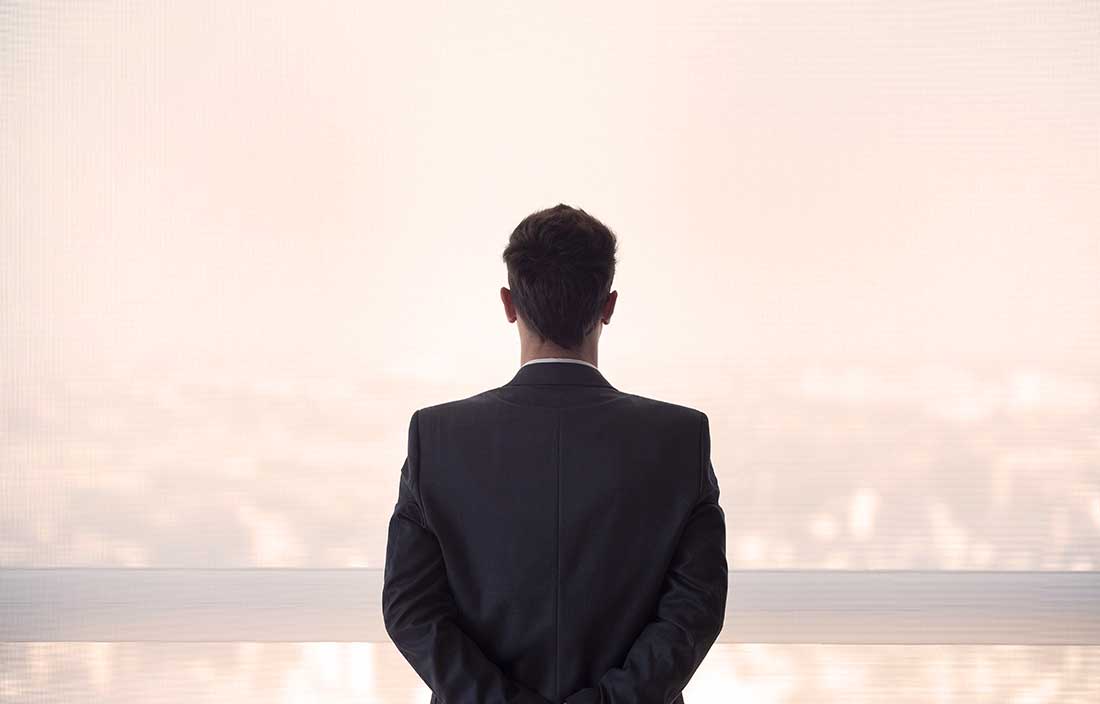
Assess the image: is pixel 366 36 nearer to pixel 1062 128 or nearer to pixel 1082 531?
pixel 1062 128

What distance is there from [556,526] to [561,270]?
30 centimetres

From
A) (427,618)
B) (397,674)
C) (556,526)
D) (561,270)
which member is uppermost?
(561,270)

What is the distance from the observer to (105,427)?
6.52 feet

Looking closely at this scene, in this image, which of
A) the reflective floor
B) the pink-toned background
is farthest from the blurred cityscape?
the reflective floor

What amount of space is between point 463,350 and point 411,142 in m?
0.45

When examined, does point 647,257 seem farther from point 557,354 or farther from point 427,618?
point 427,618

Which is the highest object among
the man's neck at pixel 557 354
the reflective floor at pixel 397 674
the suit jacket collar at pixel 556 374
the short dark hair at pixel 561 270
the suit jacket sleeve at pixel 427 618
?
the short dark hair at pixel 561 270

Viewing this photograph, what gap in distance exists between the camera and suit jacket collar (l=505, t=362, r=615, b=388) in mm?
1106

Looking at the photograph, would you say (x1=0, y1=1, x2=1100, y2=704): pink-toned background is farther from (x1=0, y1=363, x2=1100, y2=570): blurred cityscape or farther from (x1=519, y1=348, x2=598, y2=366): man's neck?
(x1=519, y1=348, x2=598, y2=366): man's neck

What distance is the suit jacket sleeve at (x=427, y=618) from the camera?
3.52 ft

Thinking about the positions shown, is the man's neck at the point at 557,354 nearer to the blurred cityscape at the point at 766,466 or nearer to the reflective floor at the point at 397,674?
the blurred cityscape at the point at 766,466

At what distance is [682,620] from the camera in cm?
110

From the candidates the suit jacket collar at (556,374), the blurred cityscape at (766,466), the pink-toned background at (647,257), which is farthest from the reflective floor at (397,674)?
the suit jacket collar at (556,374)

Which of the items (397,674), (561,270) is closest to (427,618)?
(561,270)
